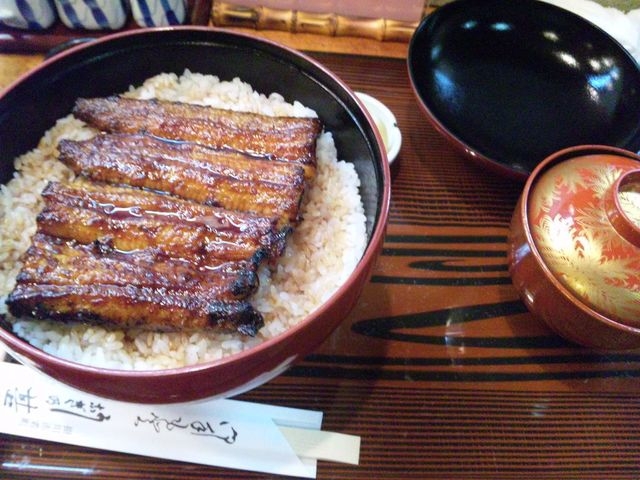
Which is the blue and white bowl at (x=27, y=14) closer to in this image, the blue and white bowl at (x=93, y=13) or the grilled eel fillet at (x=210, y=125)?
the blue and white bowl at (x=93, y=13)

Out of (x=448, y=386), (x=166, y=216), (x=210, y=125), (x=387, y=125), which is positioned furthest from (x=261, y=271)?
(x=387, y=125)

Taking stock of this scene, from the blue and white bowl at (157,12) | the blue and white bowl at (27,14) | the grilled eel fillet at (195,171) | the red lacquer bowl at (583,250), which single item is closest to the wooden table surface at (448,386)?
the red lacquer bowl at (583,250)

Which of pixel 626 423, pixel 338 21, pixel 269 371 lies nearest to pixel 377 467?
pixel 269 371

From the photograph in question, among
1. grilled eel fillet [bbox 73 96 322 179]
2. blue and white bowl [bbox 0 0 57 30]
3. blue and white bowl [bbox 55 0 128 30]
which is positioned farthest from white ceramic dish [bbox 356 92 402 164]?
blue and white bowl [bbox 0 0 57 30]

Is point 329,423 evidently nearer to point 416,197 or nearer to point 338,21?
point 416,197

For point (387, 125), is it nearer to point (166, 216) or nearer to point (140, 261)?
point (166, 216)
